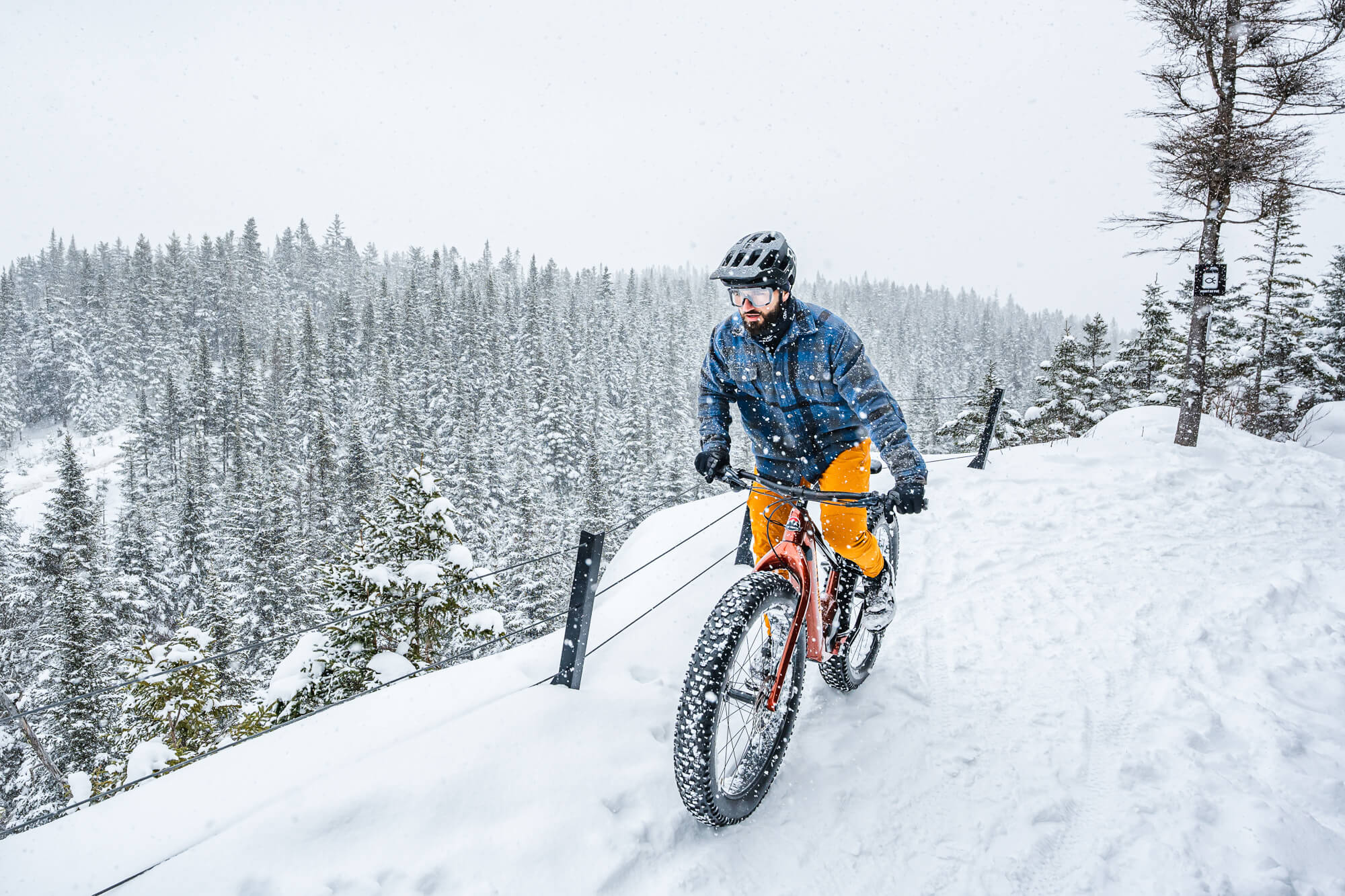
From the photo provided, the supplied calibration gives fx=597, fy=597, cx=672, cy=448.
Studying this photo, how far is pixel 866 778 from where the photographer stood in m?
3.24

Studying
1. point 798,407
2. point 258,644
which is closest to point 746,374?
point 798,407

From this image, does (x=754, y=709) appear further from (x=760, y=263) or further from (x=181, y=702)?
(x=181, y=702)

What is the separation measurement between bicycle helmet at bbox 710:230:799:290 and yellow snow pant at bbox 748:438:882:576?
1.05m

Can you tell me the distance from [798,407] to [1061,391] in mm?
28298

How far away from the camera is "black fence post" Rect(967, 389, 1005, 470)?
31.9ft

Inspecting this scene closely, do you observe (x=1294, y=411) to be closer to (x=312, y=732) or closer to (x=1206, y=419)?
(x=1206, y=419)

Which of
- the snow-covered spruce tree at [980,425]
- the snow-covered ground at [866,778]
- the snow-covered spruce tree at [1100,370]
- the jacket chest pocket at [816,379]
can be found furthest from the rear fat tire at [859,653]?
the snow-covered spruce tree at [1100,370]

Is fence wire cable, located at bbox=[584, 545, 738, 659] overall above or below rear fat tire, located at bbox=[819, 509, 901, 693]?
below

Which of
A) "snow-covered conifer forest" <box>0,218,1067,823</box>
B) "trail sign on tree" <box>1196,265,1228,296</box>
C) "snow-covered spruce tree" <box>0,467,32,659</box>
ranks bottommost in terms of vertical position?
"snow-covered spruce tree" <box>0,467,32,659</box>

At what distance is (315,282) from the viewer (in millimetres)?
110062

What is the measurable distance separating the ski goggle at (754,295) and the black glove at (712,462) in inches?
32.7

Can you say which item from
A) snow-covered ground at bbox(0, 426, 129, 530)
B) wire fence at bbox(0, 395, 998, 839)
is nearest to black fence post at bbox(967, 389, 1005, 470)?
wire fence at bbox(0, 395, 998, 839)

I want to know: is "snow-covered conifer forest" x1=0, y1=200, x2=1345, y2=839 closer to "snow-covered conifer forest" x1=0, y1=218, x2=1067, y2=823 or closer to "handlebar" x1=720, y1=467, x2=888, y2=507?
"snow-covered conifer forest" x1=0, y1=218, x2=1067, y2=823

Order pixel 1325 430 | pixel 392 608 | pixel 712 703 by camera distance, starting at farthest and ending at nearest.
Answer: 1. pixel 1325 430
2. pixel 392 608
3. pixel 712 703
